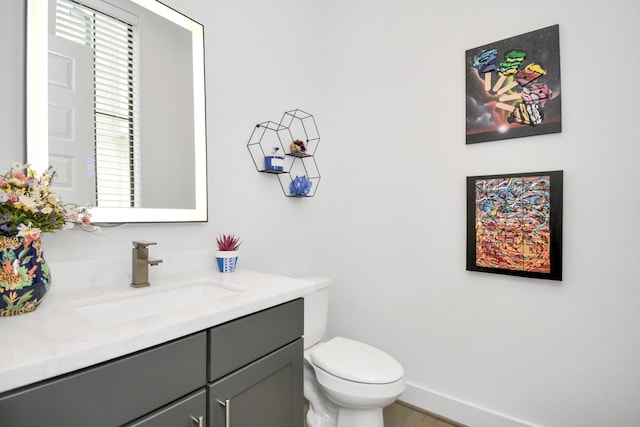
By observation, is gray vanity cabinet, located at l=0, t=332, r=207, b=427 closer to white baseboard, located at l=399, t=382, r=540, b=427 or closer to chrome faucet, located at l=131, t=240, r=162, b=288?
chrome faucet, located at l=131, t=240, r=162, b=288

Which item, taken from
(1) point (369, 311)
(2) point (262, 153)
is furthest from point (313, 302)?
(2) point (262, 153)

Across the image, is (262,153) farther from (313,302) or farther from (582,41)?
(582,41)

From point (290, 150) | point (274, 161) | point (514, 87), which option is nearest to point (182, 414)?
point (274, 161)

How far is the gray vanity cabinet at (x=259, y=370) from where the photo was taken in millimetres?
904

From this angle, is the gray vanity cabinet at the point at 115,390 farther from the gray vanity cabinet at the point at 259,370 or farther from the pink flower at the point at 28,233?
the pink flower at the point at 28,233

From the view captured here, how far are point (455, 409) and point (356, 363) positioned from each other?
0.75 meters

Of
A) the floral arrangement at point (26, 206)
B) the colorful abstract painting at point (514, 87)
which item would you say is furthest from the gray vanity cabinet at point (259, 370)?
the colorful abstract painting at point (514, 87)

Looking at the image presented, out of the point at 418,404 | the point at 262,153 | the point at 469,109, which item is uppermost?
the point at 469,109

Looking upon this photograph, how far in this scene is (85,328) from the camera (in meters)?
0.75

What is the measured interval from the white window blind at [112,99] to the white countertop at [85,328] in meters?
0.36

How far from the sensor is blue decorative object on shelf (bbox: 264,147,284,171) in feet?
5.82

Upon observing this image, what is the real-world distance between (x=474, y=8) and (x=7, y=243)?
2191 millimetres

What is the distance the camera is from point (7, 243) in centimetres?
82

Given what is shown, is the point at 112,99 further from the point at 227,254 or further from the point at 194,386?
the point at 194,386
